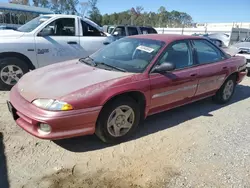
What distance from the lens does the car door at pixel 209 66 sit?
4566 mm

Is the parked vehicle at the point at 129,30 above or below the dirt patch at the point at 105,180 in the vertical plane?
above

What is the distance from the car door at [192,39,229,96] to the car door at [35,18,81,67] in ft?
10.6

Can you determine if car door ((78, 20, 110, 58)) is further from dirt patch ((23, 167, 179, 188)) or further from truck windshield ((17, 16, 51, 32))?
dirt patch ((23, 167, 179, 188))

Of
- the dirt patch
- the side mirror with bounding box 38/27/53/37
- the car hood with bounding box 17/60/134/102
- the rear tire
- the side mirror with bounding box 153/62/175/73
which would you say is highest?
the side mirror with bounding box 38/27/53/37

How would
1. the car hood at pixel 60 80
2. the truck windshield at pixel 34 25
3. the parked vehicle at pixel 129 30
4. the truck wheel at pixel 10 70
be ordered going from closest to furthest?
the car hood at pixel 60 80, the truck wheel at pixel 10 70, the truck windshield at pixel 34 25, the parked vehicle at pixel 129 30

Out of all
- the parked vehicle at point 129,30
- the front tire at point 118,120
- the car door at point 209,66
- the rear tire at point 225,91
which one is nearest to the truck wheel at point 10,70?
the front tire at point 118,120

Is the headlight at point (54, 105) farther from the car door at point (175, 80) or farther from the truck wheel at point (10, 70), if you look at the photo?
the truck wheel at point (10, 70)

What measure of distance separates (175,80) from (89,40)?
11.4 feet

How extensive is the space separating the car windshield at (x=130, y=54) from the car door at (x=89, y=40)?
222 centimetres

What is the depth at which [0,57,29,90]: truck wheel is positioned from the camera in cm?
550

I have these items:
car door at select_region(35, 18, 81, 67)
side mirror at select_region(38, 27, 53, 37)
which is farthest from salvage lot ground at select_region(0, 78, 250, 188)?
side mirror at select_region(38, 27, 53, 37)

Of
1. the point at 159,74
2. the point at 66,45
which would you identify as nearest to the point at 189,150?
the point at 159,74

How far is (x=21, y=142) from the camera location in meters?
3.40

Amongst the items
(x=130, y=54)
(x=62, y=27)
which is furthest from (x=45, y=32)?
(x=130, y=54)
